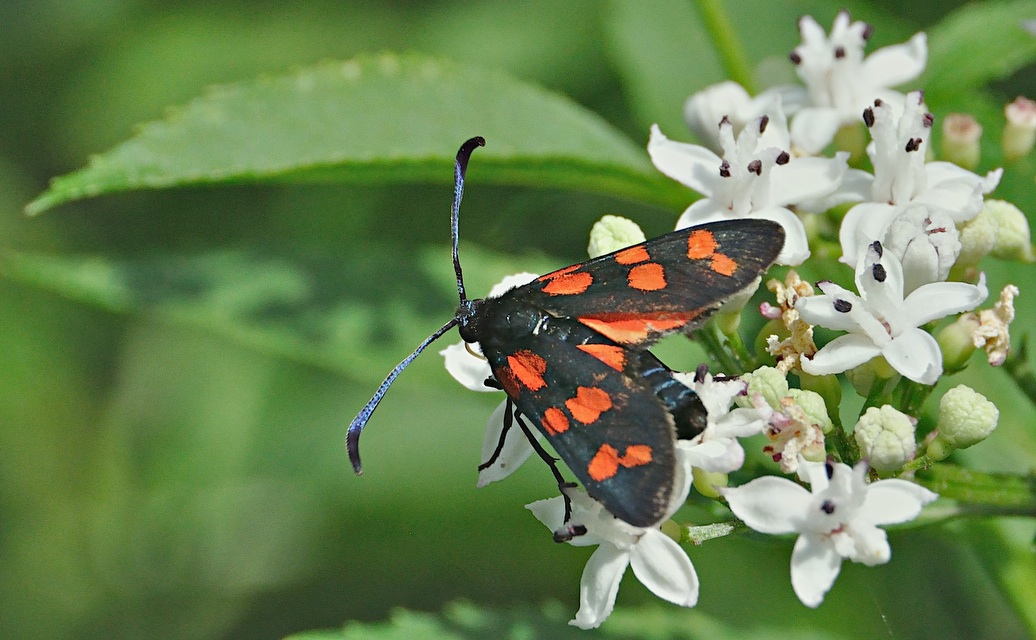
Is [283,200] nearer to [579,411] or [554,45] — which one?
[554,45]

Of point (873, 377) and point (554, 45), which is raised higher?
point (554, 45)

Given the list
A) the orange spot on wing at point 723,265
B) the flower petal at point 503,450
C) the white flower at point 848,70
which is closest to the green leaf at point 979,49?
the white flower at point 848,70

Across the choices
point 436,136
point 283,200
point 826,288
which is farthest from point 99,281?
point 826,288

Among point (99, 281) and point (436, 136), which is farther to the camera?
point (99, 281)

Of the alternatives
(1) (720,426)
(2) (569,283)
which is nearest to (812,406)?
(1) (720,426)

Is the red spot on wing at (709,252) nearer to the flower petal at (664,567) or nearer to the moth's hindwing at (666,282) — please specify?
the moth's hindwing at (666,282)

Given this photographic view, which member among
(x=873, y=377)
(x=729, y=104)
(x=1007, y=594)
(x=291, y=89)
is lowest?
(x=1007, y=594)
